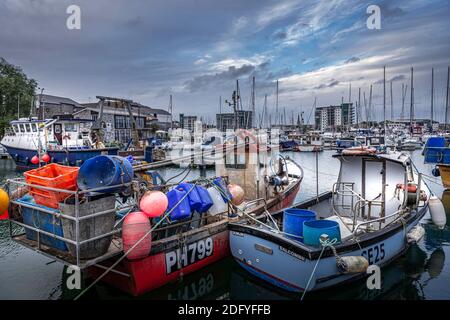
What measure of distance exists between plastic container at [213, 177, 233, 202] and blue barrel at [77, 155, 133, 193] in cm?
291

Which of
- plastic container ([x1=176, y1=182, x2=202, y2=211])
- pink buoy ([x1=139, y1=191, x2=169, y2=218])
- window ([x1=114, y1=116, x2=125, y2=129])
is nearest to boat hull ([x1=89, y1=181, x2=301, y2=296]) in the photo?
plastic container ([x1=176, y1=182, x2=202, y2=211])

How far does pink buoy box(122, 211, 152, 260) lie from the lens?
6032 mm

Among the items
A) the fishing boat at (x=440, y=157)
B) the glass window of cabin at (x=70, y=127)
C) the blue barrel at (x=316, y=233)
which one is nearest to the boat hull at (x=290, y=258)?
the blue barrel at (x=316, y=233)

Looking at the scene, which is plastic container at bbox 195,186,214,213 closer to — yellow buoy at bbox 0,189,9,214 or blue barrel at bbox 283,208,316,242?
blue barrel at bbox 283,208,316,242

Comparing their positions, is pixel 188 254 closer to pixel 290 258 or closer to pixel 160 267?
pixel 160 267

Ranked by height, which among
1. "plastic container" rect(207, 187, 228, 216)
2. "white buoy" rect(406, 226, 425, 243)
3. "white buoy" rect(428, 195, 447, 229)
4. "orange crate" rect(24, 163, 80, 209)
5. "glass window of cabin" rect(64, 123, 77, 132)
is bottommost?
"white buoy" rect(406, 226, 425, 243)

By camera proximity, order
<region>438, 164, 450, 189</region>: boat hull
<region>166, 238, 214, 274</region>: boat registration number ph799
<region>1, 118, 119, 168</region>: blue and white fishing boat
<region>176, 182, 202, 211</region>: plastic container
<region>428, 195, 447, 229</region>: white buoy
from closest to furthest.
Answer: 1. <region>166, 238, 214, 274</region>: boat registration number ph799
2. <region>176, 182, 202, 211</region>: plastic container
3. <region>428, 195, 447, 229</region>: white buoy
4. <region>438, 164, 450, 189</region>: boat hull
5. <region>1, 118, 119, 168</region>: blue and white fishing boat

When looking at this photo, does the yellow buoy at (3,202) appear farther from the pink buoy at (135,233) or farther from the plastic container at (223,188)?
the plastic container at (223,188)

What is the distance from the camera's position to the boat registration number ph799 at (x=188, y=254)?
714 cm

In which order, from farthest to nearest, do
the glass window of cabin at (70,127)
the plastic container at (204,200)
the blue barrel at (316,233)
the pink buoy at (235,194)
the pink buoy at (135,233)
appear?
the glass window of cabin at (70,127), the pink buoy at (235,194), the plastic container at (204,200), the blue barrel at (316,233), the pink buoy at (135,233)

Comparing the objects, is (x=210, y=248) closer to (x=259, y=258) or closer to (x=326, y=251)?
(x=259, y=258)

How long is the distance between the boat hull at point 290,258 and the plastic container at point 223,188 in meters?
0.94

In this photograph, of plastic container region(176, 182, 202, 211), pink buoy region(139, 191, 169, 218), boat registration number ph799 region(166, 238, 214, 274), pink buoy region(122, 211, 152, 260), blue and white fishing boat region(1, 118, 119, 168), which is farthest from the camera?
blue and white fishing boat region(1, 118, 119, 168)
